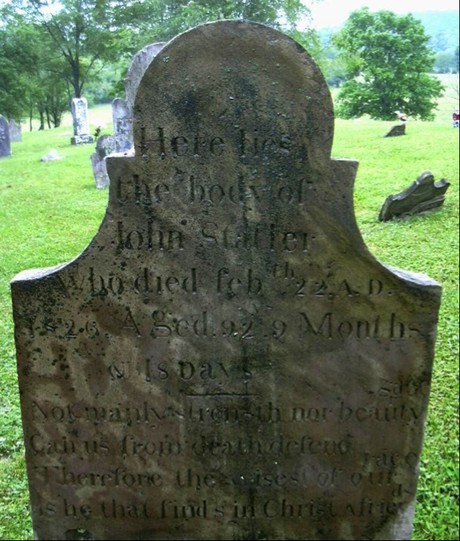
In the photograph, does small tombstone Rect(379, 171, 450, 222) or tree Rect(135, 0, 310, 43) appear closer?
tree Rect(135, 0, 310, 43)

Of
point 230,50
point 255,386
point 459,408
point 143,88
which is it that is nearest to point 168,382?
point 255,386

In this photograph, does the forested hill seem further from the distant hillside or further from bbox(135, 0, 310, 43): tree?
bbox(135, 0, 310, 43): tree

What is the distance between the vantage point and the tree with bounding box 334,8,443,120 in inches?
714

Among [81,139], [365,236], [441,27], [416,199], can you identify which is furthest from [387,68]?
[365,236]

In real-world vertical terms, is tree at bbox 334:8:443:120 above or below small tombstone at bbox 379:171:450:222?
above

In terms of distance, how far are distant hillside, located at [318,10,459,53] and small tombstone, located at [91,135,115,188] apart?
4929 millimetres

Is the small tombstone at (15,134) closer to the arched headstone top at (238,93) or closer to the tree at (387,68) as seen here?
the arched headstone top at (238,93)

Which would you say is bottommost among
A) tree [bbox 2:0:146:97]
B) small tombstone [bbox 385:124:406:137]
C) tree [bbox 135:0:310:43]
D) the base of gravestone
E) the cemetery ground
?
the cemetery ground

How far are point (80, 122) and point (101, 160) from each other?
2.26 metres

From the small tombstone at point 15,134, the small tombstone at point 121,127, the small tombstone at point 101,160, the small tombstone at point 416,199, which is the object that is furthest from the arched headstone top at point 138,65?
the small tombstone at point 416,199

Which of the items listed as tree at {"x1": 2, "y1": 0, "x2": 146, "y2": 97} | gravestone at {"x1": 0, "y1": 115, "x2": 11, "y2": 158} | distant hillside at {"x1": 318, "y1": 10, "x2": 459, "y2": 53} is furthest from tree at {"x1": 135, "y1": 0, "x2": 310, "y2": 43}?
gravestone at {"x1": 0, "y1": 115, "x2": 11, "y2": 158}

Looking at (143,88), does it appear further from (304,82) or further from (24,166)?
(24,166)

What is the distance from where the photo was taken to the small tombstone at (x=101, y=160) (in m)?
12.2

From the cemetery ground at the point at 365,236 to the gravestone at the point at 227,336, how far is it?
2.14 ft
